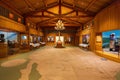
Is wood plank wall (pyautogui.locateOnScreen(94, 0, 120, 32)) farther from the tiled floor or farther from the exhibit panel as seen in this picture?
the exhibit panel

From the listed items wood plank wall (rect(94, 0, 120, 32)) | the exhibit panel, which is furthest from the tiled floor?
the exhibit panel

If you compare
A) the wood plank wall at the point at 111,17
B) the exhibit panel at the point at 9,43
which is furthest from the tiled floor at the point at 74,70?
the exhibit panel at the point at 9,43

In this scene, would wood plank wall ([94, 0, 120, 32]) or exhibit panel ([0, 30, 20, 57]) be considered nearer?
wood plank wall ([94, 0, 120, 32])

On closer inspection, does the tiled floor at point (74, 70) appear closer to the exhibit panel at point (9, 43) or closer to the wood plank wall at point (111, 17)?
the wood plank wall at point (111, 17)

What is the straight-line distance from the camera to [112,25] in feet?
22.9

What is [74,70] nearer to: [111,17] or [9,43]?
[111,17]

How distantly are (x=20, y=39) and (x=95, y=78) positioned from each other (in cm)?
880

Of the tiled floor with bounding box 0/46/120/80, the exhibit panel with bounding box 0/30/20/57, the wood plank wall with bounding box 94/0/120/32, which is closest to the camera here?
the tiled floor with bounding box 0/46/120/80

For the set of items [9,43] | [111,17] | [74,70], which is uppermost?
[111,17]

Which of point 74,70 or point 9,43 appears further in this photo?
point 9,43

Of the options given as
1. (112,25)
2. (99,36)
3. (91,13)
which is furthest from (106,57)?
(91,13)

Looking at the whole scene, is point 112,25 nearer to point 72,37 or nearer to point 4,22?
point 4,22

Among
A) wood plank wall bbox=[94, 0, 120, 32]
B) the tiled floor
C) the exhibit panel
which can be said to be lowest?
the tiled floor

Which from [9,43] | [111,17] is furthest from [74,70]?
[9,43]
